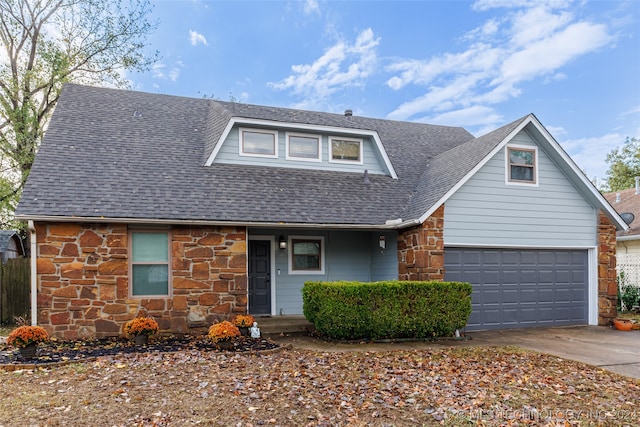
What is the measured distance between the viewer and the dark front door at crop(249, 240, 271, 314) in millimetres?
11242

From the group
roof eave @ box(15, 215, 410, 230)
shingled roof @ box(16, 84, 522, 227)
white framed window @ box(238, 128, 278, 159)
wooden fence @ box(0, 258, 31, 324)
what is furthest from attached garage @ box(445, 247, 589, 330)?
wooden fence @ box(0, 258, 31, 324)

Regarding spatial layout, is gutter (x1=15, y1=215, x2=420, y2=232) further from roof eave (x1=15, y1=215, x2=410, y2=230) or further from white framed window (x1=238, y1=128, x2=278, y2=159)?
white framed window (x1=238, y1=128, x2=278, y2=159)

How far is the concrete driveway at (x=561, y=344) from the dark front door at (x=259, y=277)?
1697 millimetres

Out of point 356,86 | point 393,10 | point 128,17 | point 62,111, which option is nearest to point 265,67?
point 356,86

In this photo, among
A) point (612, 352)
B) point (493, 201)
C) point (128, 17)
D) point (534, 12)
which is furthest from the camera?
point (128, 17)

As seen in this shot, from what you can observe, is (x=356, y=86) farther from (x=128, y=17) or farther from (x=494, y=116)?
(x=128, y=17)

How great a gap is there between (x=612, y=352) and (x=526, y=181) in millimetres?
4443

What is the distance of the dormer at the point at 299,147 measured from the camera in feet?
37.5

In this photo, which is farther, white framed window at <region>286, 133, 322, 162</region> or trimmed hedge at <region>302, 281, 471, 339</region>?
white framed window at <region>286, 133, 322, 162</region>

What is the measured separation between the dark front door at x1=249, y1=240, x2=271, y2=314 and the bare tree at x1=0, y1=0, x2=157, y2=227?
9.71m

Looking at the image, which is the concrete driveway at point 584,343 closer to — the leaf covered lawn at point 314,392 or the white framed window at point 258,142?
the leaf covered lawn at point 314,392

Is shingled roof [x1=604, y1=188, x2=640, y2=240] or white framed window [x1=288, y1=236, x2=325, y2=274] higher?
shingled roof [x1=604, y1=188, x2=640, y2=240]

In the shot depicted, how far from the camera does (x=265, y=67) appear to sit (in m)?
21.7

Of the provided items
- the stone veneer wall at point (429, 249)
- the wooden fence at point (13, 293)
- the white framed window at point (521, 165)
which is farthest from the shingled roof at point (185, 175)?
the wooden fence at point (13, 293)
